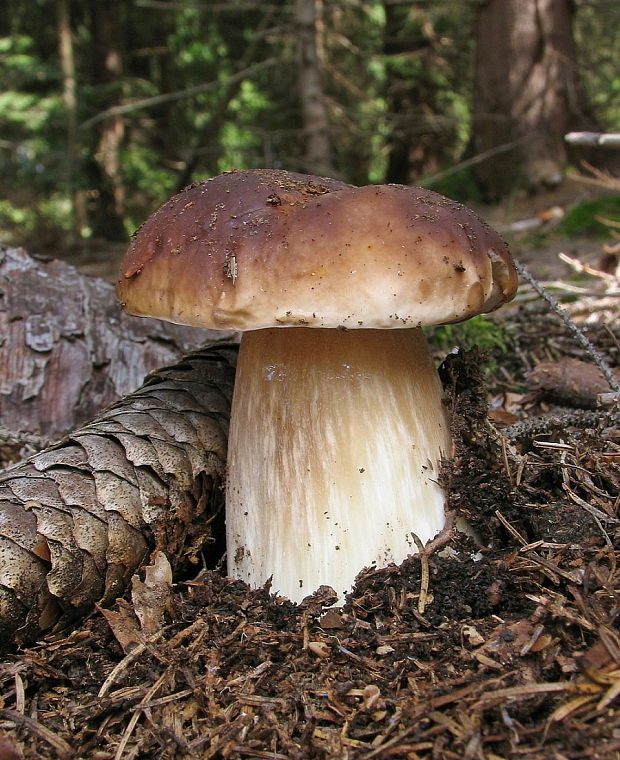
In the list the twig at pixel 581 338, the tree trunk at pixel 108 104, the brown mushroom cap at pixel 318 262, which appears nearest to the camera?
the brown mushroom cap at pixel 318 262

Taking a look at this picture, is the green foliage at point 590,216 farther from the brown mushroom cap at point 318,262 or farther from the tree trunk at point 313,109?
the brown mushroom cap at point 318,262

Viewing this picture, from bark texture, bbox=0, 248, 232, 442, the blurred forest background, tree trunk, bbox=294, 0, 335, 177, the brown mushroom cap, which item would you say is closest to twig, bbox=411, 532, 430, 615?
the brown mushroom cap

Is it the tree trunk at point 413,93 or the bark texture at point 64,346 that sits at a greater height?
the tree trunk at point 413,93

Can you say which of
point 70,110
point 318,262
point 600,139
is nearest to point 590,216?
point 600,139

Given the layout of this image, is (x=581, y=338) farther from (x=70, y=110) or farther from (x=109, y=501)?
(x=70, y=110)

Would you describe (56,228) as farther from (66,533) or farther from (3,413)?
(66,533)

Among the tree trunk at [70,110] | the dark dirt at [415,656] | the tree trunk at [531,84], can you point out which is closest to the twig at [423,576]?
the dark dirt at [415,656]

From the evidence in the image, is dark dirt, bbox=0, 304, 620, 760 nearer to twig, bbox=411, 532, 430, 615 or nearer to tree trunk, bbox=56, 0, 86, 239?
twig, bbox=411, 532, 430, 615
